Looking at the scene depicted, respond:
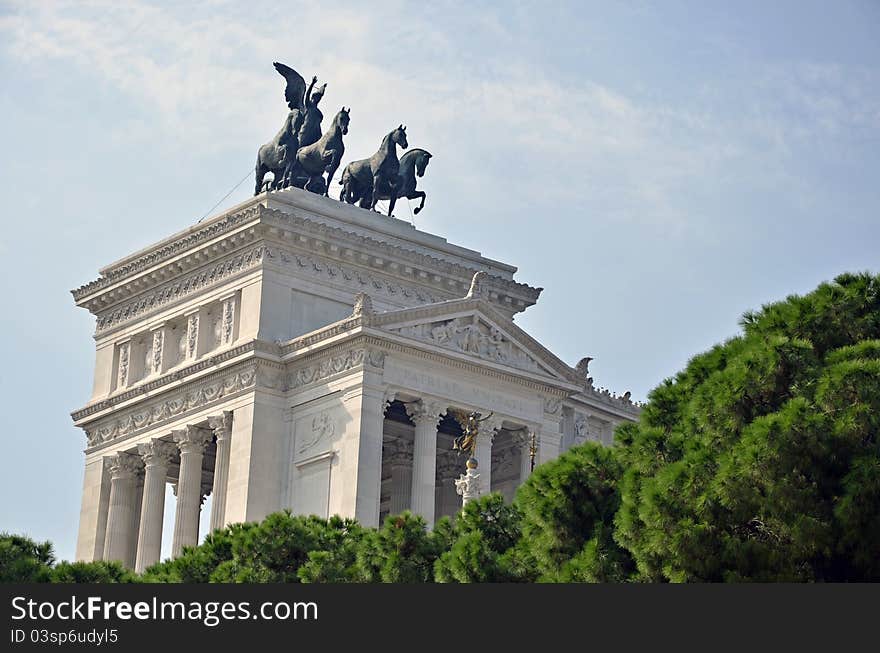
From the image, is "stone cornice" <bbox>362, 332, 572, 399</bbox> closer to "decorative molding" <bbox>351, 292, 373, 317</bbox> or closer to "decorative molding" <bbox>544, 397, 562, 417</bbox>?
"decorative molding" <bbox>544, 397, 562, 417</bbox>

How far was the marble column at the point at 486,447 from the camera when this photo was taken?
263 feet

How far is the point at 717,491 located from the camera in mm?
49594

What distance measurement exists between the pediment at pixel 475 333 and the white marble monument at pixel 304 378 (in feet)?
0.27

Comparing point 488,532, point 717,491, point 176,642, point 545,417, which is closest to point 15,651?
point 176,642

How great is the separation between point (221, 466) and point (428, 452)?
7922 mm

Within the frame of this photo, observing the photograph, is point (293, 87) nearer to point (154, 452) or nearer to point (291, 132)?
point (291, 132)

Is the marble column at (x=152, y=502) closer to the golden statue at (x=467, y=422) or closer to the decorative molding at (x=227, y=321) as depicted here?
the decorative molding at (x=227, y=321)

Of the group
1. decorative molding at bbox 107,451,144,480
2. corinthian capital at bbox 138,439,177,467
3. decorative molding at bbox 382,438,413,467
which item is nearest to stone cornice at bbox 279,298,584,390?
decorative molding at bbox 382,438,413,467

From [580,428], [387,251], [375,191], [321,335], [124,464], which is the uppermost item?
[375,191]

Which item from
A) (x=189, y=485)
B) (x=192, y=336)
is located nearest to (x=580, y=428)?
(x=192, y=336)

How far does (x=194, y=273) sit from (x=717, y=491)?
137 ft

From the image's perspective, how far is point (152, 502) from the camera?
279ft

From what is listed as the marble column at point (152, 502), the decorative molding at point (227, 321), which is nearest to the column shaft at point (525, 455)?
the decorative molding at point (227, 321)

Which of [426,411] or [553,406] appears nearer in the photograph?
[426,411]
